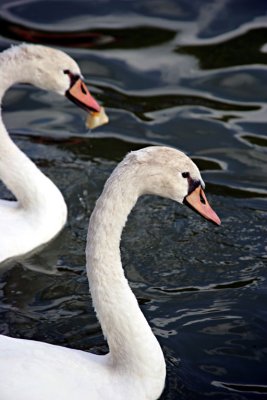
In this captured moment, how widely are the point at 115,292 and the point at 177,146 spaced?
453cm

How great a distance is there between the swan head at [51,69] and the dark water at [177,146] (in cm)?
104

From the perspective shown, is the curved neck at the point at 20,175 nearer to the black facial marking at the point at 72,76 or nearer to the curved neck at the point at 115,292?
the black facial marking at the point at 72,76

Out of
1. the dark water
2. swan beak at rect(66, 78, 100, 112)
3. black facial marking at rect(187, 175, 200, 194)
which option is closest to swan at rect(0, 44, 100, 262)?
swan beak at rect(66, 78, 100, 112)

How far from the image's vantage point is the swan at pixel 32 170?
8219 mm

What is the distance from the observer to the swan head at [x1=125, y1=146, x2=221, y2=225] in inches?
224

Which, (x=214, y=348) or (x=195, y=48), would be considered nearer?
(x=214, y=348)

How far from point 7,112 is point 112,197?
552 cm

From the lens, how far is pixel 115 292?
5820mm

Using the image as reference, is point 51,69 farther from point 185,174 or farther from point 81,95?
point 185,174

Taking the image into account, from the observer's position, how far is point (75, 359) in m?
5.68

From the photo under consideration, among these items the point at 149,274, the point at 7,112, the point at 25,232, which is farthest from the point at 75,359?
the point at 7,112

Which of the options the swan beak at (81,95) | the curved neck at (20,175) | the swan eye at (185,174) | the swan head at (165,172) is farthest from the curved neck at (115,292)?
the swan beak at (81,95)

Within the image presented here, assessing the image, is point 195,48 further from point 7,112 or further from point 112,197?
point 112,197

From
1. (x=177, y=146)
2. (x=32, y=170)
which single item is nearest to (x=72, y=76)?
(x=32, y=170)
